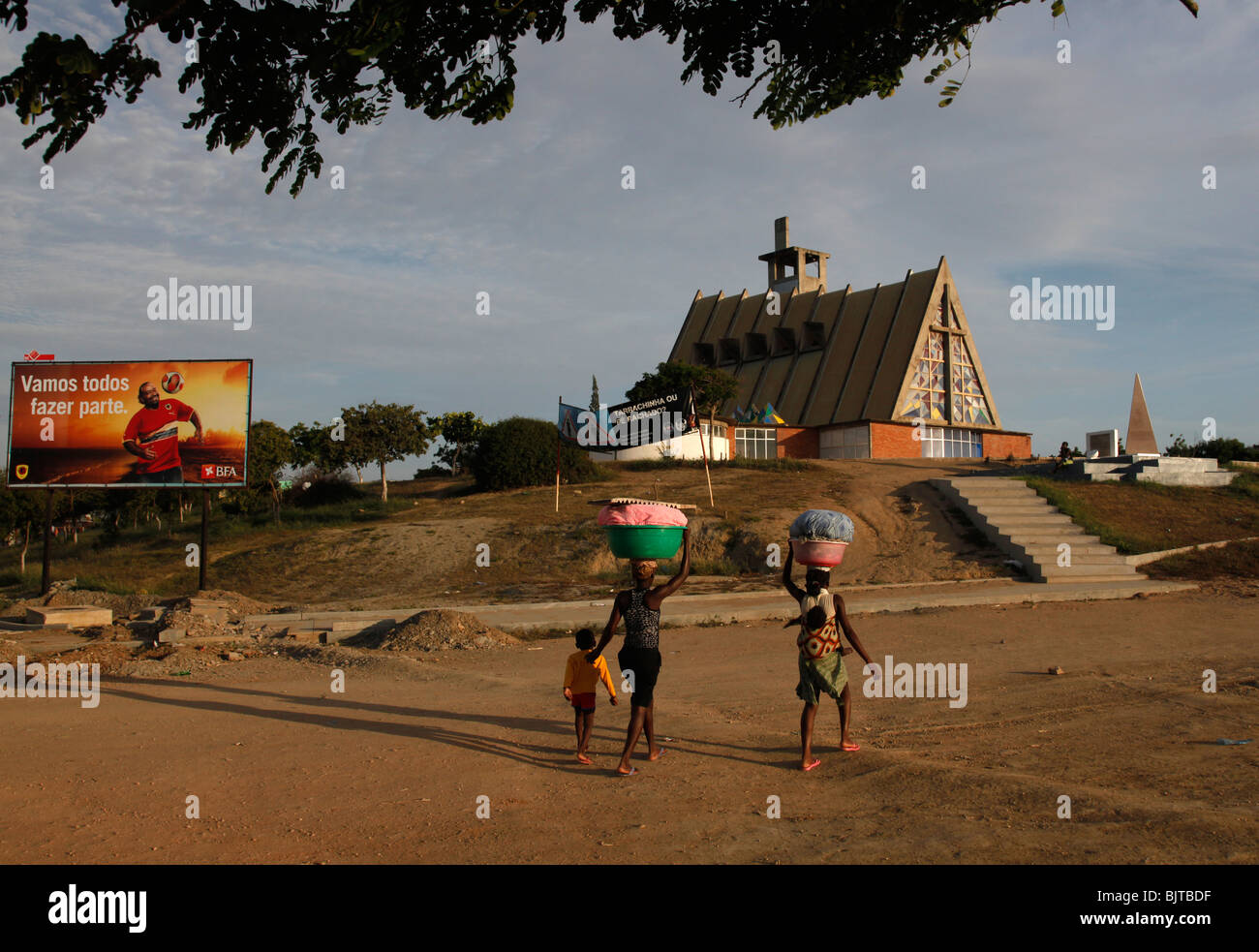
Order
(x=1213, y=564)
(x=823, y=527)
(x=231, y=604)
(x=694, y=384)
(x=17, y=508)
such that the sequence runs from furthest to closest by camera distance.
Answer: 1. (x=694, y=384)
2. (x=17, y=508)
3. (x=1213, y=564)
4. (x=231, y=604)
5. (x=823, y=527)

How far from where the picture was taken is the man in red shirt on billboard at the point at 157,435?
797 inches

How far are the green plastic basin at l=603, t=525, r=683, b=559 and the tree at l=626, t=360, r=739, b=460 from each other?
40627 mm

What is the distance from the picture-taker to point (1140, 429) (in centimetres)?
3059

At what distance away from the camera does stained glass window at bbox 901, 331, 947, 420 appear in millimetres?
48469

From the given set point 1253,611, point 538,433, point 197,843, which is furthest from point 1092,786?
point 538,433

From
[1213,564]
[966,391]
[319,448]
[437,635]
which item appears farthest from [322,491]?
[966,391]

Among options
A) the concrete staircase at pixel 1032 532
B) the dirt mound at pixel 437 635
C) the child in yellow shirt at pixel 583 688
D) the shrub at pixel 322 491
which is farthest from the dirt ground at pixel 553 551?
the child in yellow shirt at pixel 583 688

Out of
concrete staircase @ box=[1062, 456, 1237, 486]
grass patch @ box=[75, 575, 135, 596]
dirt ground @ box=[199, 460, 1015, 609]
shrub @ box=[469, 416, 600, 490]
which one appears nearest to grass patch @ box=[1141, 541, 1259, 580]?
dirt ground @ box=[199, 460, 1015, 609]

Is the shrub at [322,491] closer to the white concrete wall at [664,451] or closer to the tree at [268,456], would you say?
the tree at [268,456]

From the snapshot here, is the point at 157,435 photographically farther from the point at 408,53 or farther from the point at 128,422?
the point at 408,53

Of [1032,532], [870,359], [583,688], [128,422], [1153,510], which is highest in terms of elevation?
[870,359]

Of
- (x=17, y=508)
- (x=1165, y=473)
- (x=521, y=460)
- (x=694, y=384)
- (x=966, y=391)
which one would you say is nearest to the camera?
(x=1165, y=473)

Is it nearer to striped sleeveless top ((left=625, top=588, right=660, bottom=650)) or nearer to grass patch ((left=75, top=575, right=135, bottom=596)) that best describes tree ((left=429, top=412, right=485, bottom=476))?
grass patch ((left=75, top=575, right=135, bottom=596))

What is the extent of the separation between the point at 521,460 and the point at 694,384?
16309 mm
